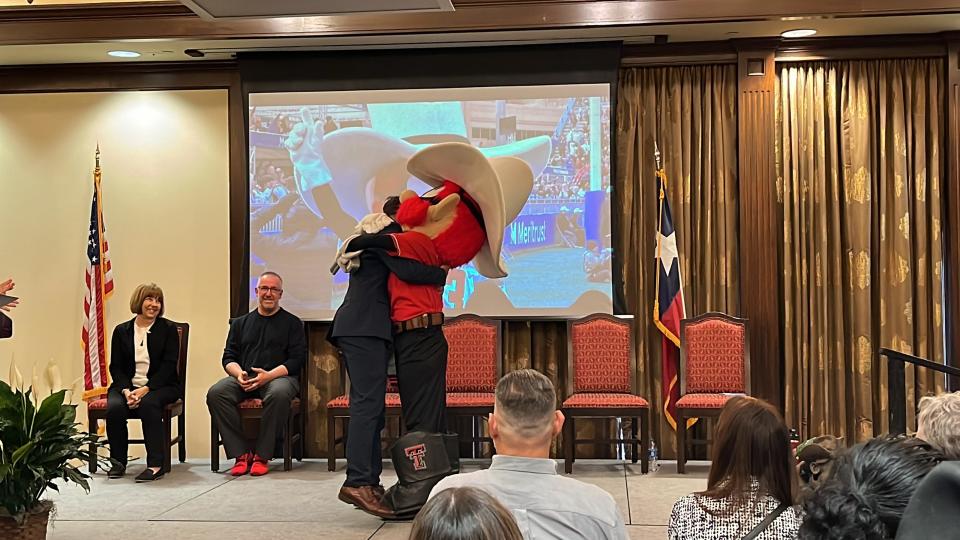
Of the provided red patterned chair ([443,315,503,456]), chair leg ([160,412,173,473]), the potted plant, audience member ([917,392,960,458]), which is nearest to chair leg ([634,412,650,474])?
red patterned chair ([443,315,503,456])

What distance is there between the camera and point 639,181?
7129 millimetres

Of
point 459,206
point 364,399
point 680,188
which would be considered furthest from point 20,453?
point 680,188

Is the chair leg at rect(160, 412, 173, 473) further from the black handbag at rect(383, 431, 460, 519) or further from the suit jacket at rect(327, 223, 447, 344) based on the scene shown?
the black handbag at rect(383, 431, 460, 519)

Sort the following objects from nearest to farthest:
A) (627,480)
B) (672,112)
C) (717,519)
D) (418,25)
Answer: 1. (717,519)
2. (627,480)
3. (418,25)
4. (672,112)

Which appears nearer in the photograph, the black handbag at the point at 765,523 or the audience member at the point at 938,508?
the audience member at the point at 938,508

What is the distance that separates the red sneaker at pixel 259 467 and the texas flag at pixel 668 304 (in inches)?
102

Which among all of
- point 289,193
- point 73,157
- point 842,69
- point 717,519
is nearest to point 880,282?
point 842,69

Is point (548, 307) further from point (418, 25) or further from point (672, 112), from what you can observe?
point (418, 25)

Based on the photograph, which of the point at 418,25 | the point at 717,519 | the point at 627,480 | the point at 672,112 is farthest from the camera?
the point at 672,112

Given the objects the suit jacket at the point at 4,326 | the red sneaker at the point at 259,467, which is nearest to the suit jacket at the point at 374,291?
the suit jacket at the point at 4,326

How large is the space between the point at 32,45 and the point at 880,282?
5.81m

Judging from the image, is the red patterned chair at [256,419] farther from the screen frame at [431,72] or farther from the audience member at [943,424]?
the audience member at [943,424]

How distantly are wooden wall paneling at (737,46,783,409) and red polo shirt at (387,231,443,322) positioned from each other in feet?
9.35

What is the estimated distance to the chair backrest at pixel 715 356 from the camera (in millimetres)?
6602
